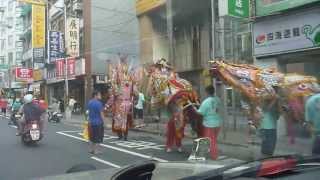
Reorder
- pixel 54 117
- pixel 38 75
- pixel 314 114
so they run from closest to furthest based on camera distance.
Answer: pixel 314 114
pixel 54 117
pixel 38 75

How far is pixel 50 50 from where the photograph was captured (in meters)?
44.6

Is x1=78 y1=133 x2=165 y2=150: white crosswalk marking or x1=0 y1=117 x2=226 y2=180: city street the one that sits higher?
x1=78 y1=133 x2=165 y2=150: white crosswalk marking

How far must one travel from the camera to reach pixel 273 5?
59.8 feet

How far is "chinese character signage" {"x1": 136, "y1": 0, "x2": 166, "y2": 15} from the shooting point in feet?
89.9

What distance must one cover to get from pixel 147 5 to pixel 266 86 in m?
17.0

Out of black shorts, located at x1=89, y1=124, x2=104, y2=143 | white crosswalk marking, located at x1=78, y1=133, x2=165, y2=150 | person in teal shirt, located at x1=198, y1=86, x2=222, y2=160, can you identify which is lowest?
white crosswalk marking, located at x1=78, y1=133, x2=165, y2=150

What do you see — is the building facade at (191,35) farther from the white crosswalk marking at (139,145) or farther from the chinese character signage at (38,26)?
the chinese character signage at (38,26)

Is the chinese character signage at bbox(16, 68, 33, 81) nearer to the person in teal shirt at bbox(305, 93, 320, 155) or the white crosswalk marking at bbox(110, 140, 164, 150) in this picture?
the white crosswalk marking at bbox(110, 140, 164, 150)

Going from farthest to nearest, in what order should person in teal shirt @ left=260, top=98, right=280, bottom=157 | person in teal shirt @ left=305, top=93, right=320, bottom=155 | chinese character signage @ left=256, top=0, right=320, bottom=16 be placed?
1. chinese character signage @ left=256, top=0, right=320, bottom=16
2. person in teal shirt @ left=260, top=98, right=280, bottom=157
3. person in teal shirt @ left=305, top=93, right=320, bottom=155

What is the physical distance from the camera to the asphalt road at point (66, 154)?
12391 millimetres

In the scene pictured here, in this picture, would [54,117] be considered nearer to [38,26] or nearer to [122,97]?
[122,97]

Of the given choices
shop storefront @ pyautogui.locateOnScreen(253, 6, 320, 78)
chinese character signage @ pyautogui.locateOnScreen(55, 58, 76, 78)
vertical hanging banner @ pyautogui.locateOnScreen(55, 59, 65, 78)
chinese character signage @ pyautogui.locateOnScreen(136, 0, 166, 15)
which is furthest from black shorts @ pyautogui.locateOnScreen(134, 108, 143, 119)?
vertical hanging banner @ pyautogui.locateOnScreen(55, 59, 65, 78)

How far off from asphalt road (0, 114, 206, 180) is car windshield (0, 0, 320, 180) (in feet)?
0.09

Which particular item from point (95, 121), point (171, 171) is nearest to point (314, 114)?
point (95, 121)
